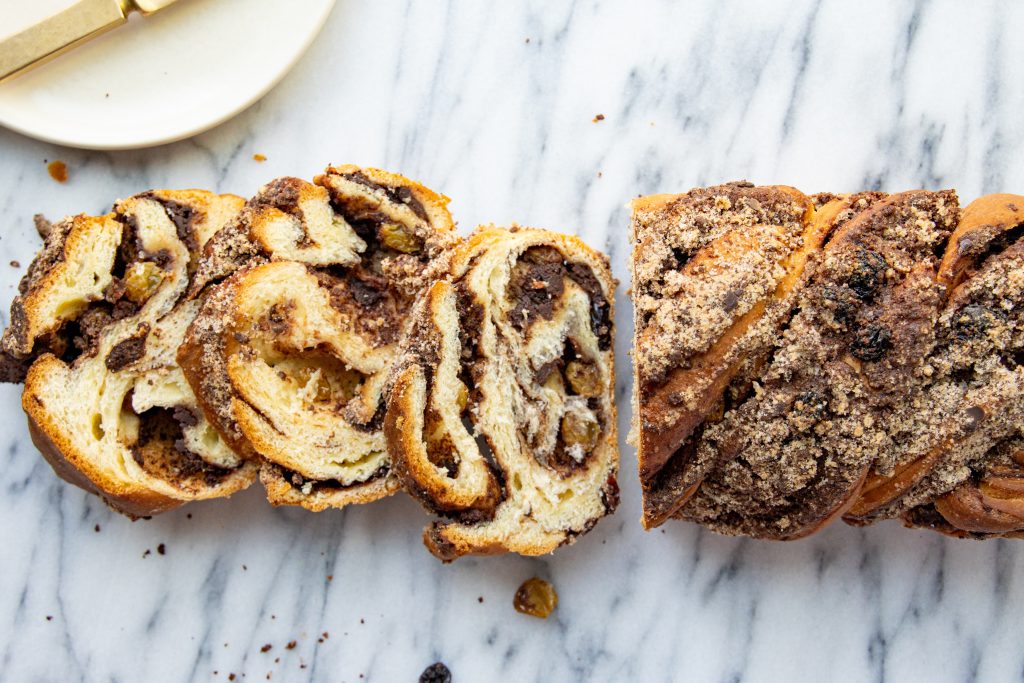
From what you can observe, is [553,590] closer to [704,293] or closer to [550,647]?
[550,647]

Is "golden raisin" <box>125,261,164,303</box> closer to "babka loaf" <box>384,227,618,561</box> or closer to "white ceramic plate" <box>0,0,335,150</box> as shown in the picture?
"white ceramic plate" <box>0,0,335,150</box>

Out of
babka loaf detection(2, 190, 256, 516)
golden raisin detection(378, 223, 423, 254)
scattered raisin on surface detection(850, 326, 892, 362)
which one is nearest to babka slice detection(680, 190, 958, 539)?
scattered raisin on surface detection(850, 326, 892, 362)

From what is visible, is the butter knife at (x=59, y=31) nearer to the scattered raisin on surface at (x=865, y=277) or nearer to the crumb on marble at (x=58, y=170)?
the crumb on marble at (x=58, y=170)

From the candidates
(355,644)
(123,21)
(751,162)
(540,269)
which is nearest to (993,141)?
(751,162)

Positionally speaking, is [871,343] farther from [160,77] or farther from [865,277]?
[160,77]

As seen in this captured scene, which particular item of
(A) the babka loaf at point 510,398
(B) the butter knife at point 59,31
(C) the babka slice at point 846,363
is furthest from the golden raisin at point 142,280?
(C) the babka slice at point 846,363

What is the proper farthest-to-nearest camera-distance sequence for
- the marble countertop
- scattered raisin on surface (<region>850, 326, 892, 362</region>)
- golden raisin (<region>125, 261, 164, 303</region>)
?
the marble countertop < golden raisin (<region>125, 261, 164, 303</region>) < scattered raisin on surface (<region>850, 326, 892, 362</region>)
